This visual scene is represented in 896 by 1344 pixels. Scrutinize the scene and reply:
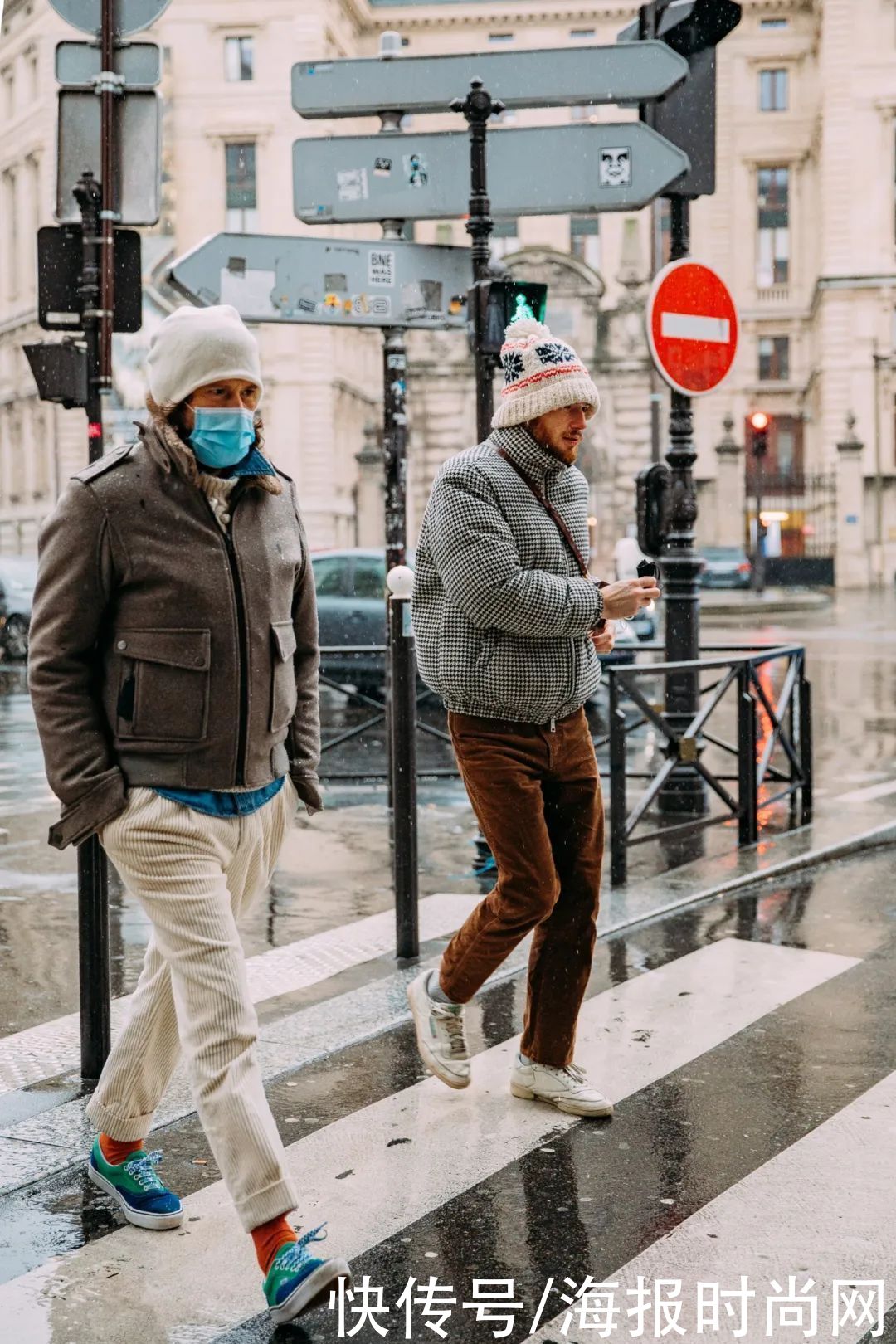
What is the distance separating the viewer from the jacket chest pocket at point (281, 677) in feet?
11.3

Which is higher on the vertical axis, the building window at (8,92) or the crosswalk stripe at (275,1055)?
the building window at (8,92)

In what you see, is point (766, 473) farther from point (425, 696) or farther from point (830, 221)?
point (425, 696)

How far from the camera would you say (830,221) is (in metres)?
56.0

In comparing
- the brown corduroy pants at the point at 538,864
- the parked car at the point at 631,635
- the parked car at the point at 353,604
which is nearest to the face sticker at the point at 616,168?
the brown corduroy pants at the point at 538,864

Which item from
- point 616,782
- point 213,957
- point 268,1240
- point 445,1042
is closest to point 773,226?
point 616,782

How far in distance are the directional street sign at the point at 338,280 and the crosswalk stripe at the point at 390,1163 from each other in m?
3.71

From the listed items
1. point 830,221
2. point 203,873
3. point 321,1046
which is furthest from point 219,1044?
point 830,221

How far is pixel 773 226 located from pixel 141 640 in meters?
61.9

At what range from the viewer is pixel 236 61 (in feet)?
171

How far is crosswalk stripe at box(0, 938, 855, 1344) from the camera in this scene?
323 centimetres

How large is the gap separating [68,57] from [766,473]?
165 ft

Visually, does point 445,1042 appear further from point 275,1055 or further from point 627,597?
point 627,597

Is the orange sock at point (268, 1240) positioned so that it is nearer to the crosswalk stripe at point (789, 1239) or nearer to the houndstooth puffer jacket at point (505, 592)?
the crosswalk stripe at point (789, 1239)

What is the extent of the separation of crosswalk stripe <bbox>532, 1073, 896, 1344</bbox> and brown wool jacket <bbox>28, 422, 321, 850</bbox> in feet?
4.36
